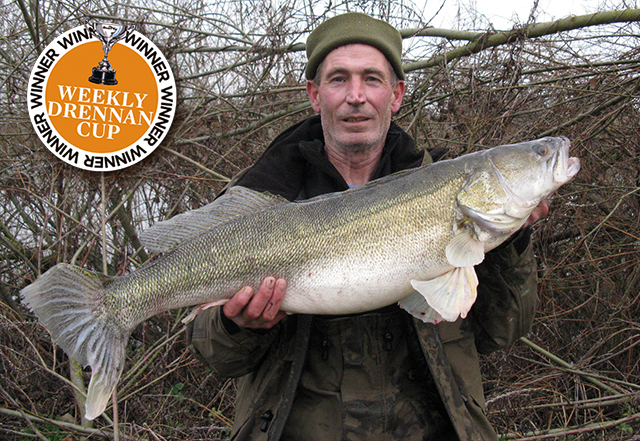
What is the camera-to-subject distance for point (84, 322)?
1.89 m

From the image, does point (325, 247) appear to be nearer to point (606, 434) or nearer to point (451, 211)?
point (451, 211)

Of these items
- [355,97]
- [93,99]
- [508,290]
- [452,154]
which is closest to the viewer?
[508,290]

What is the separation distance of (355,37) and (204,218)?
1.26 m

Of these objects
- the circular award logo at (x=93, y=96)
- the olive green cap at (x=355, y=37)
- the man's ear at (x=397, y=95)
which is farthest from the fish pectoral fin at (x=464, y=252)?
the circular award logo at (x=93, y=96)

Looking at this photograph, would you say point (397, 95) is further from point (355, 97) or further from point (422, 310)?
point (422, 310)

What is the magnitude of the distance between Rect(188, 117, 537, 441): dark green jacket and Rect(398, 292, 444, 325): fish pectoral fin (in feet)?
0.31

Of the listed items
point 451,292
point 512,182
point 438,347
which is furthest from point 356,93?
point 438,347

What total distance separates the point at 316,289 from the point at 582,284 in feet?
10.5

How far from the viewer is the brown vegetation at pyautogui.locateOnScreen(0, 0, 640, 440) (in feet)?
12.1

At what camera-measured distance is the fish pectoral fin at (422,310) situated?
6.43ft

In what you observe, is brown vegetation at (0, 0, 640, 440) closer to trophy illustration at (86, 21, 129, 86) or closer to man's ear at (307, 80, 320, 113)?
trophy illustration at (86, 21, 129, 86)

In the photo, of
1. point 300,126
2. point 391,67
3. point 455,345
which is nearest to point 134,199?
point 300,126

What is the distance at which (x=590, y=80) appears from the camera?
12.7ft

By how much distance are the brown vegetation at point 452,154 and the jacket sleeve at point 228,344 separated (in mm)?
1646
